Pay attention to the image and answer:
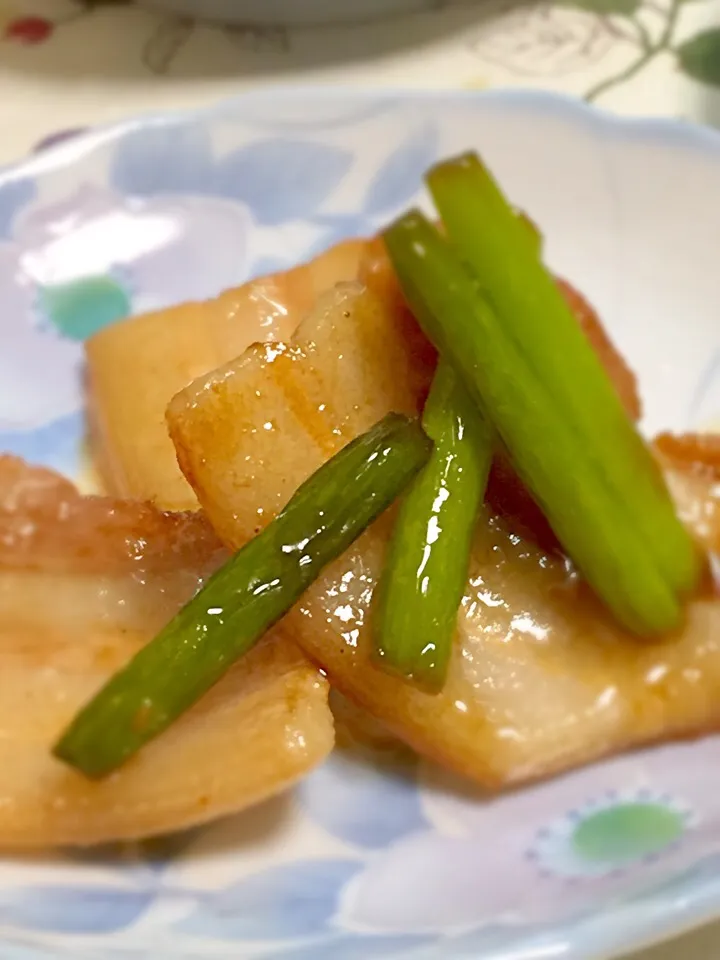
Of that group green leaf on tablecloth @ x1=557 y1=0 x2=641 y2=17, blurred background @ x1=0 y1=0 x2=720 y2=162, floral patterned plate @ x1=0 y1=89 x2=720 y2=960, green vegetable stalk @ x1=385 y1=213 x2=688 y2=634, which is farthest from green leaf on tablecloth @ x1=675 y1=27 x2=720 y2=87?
green vegetable stalk @ x1=385 y1=213 x2=688 y2=634

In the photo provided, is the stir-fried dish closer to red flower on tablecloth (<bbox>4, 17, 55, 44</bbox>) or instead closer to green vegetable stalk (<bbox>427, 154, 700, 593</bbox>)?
green vegetable stalk (<bbox>427, 154, 700, 593</bbox>)

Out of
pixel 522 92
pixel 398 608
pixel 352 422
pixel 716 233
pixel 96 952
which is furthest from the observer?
pixel 522 92

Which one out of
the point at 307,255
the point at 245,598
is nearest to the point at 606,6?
the point at 307,255

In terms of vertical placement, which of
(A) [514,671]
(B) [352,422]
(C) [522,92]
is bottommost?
(A) [514,671]

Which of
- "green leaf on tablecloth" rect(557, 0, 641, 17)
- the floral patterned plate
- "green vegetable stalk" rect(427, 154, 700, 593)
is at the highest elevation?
"green leaf on tablecloth" rect(557, 0, 641, 17)

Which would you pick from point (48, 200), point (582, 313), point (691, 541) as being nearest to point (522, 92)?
point (582, 313)

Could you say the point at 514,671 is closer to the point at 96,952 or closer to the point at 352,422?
the point at 352,422

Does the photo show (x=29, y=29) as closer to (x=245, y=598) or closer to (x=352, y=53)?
(x=352, y=53)

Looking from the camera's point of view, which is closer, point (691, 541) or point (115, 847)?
point (115, 847)
